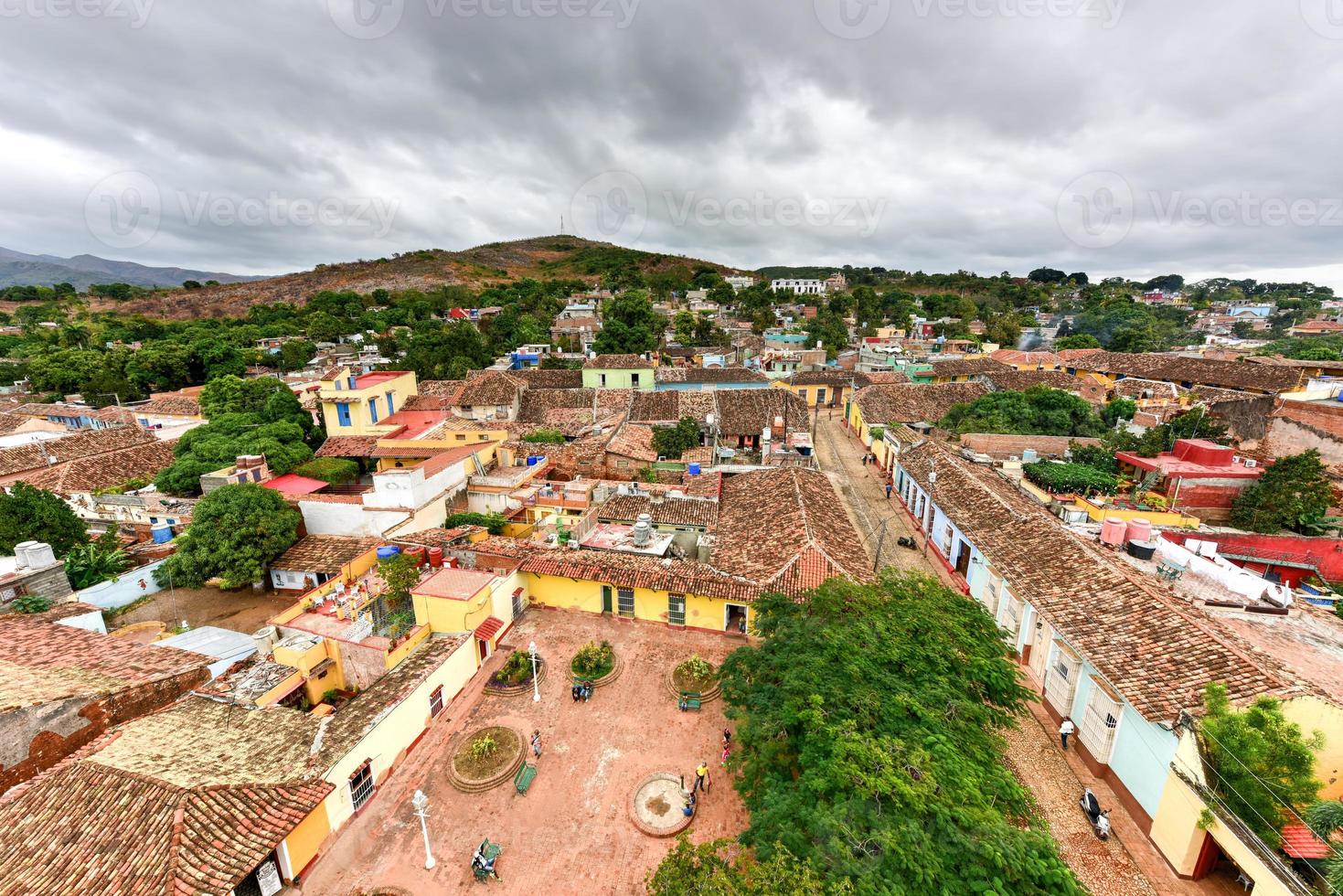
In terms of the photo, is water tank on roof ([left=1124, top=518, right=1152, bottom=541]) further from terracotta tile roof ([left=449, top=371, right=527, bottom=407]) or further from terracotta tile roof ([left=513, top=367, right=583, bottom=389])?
terracotta tile roof ([left=513, top=367, right=583, bottom=389])

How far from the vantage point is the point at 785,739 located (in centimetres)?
918

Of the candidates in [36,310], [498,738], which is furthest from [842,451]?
[36,310]

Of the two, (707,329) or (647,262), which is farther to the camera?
(647,262)

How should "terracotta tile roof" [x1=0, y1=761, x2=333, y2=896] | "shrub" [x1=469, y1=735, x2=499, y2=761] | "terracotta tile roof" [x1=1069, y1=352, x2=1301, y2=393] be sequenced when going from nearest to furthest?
"terracotta tile roof" [x1=0, y1=761, x2=333, y2=896]
"shrub" [x1=469, y1=735, x2=499, y2=761]
"terracotta tile roof" [x1=1069, y1=352, x2=1301, y2=393]

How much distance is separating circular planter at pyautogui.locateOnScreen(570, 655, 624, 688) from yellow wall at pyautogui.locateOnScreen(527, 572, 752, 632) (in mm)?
2172

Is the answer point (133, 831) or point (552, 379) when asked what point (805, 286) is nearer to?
point (552, 379)

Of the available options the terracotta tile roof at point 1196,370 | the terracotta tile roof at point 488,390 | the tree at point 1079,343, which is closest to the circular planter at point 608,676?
the terracotta tile roof at point 488,390

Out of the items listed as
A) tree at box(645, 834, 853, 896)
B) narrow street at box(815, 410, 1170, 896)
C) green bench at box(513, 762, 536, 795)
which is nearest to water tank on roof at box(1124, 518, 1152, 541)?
narrow street at box(815, 410, 1170, 896)

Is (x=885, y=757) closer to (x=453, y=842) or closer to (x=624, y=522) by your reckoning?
(x=453, y=842)

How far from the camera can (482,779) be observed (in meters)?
10.9

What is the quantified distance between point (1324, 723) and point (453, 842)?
1590 centimetres

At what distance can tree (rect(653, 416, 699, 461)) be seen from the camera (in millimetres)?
28906

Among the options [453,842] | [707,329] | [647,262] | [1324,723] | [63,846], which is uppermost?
[647,262]

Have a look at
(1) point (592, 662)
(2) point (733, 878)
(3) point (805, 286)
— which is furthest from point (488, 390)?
(3) point (805, 286)
